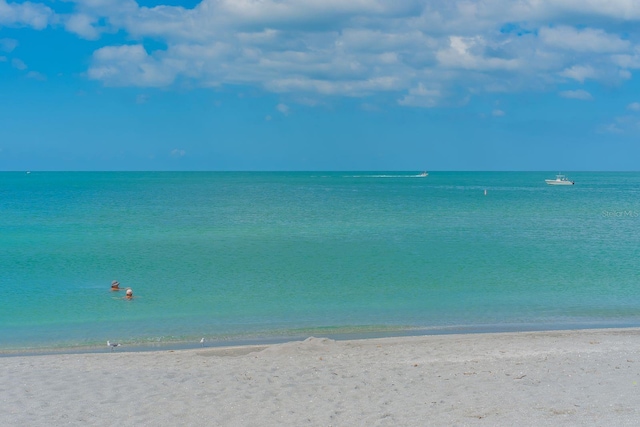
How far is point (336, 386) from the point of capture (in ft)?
38.3

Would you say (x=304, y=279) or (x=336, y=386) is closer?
(x=336, y=386)

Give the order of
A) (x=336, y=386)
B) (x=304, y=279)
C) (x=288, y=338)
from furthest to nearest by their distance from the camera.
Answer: (x=304, y=279) < (x=288, y=338) < (x=336, y=386)

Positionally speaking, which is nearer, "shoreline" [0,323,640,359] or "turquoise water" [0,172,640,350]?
"shoreline" [0,323,640,359]

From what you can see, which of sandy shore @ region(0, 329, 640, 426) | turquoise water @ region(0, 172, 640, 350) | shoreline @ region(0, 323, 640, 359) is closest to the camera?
sandy shore @ region(0, 329, 640, 426)

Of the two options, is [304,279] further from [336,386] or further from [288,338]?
A: [336,386]

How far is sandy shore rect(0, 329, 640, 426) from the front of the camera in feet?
32.4

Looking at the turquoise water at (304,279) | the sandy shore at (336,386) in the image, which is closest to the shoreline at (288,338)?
the turquoise water at (304,279)

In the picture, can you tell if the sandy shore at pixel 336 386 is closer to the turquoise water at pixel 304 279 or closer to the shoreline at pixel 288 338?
the shoreline at pixel 288 338

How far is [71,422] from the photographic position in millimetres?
9727

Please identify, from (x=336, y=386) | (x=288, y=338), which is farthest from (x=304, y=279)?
(x=336, y=386)

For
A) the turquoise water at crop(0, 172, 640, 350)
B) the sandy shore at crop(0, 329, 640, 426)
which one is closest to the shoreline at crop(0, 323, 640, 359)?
the turquoise water at crop(0, 172, 640, 350)

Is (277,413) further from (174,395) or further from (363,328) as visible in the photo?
(363,328)

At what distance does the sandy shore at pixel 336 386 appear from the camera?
9.89 metres

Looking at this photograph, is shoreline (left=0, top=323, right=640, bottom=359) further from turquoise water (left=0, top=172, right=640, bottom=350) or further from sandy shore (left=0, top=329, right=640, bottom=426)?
sandy shore (left=0, top=329, right=640, bottom=426)
